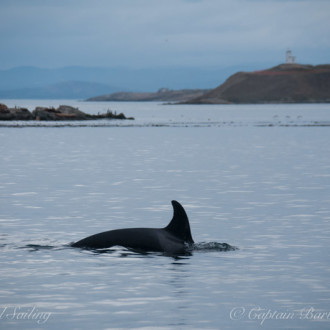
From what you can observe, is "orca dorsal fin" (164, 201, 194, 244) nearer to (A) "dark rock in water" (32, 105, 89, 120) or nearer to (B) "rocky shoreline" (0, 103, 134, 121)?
(B) "rocky shoreline" (0, 103, 134, 121)

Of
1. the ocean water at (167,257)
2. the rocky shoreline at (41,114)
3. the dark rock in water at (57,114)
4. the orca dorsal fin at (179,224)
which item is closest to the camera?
the ocean water at (167,257)

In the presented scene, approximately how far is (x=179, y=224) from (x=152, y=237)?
0.68m

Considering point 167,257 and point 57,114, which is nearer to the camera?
point 167,257

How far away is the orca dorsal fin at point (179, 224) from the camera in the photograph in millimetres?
18156

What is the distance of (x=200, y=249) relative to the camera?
64.8 feet

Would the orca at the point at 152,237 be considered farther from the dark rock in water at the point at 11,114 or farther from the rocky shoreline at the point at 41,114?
the dark rock in water at the point at 11,114

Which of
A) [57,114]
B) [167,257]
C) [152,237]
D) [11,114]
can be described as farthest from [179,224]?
[57,114]

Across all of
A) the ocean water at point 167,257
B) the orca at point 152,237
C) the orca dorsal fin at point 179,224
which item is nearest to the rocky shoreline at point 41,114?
the ocean water at point 167,257

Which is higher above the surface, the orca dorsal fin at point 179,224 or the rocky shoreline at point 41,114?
the orca dorsal fin at point 179,224

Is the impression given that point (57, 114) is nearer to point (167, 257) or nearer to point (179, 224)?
point (167, 257)

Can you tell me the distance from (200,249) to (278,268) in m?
2.49

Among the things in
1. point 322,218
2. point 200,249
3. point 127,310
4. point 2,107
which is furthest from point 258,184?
point 2,107

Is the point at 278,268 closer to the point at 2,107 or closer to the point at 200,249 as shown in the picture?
the point at 200,249

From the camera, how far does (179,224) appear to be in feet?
60.1
